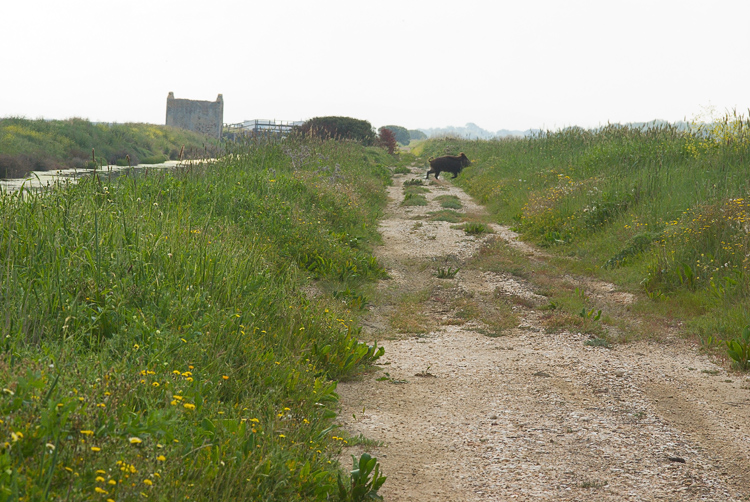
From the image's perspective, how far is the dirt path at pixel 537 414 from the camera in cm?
326

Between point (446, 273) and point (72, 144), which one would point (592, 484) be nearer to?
point (446, 273)

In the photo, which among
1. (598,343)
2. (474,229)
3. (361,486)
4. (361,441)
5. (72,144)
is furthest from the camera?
(72,144)

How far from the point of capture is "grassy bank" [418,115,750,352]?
6.80 metres

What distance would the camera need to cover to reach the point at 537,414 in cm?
419

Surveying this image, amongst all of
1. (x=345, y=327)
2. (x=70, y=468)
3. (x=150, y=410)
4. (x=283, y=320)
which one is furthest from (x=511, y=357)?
(x=70, y=468)

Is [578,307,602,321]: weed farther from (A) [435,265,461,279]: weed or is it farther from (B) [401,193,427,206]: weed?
(B) [401,193,427,206]: weed

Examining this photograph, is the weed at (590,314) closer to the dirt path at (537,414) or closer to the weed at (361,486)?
the dirt path at (537,414)

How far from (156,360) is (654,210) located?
878cm

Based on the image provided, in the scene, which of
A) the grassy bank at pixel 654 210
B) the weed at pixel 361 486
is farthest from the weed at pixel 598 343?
the weed at pixel 361 486

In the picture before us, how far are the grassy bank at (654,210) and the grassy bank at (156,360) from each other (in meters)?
4.11

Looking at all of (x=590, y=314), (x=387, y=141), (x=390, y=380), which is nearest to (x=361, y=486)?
(x=390, y=380)

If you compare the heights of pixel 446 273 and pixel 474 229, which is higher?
pixel 474 229

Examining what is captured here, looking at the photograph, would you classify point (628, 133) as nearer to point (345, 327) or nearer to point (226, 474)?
point (345, 327)

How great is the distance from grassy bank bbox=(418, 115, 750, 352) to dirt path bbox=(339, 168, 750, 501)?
1231 millimetres
